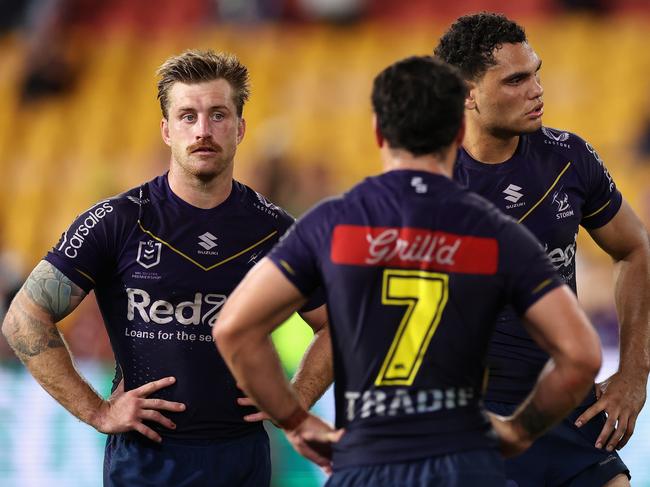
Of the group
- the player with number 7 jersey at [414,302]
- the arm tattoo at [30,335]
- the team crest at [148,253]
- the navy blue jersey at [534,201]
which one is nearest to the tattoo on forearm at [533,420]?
the player with number 7 jersey at [414,302]

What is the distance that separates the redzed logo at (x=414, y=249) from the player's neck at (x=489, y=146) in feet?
4.46

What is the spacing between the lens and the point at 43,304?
4.76 m

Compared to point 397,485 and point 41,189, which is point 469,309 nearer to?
point 397,485

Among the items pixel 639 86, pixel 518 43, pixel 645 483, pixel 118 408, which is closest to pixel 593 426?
pixel 518 43

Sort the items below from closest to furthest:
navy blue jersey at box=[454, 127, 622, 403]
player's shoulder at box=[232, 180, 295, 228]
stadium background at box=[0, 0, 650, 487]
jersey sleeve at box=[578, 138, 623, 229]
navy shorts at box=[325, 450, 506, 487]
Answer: navy shorts at box=[325, 450, 506, 487]
navy blue jersey at box=[454, 127, 622, 403]
jersey sleeve at box=[578, 138, 623, 229]
player's shoulder at box=[232, 180, 295, 228]
stadium background at box=[0, 0, 650, 487]

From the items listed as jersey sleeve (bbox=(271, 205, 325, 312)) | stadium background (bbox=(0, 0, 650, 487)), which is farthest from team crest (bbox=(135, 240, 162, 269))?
stadium background (bbox=(0, 0, 650, 487))

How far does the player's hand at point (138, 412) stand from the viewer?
4.72m

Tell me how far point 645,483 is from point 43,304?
4724mm

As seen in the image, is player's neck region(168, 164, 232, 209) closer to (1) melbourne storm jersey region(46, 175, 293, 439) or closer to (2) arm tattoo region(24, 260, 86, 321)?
(1) melbourne storm jersey region(46, 175, 293, 439)

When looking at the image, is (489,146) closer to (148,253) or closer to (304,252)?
(148,253)

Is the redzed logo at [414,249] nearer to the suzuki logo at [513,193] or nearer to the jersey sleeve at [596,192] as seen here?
the suzuki logo at [513,193]

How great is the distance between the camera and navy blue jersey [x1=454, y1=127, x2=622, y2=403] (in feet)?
15.9

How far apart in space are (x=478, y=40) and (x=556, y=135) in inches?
20.4

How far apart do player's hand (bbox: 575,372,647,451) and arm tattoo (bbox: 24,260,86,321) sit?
2029mm
